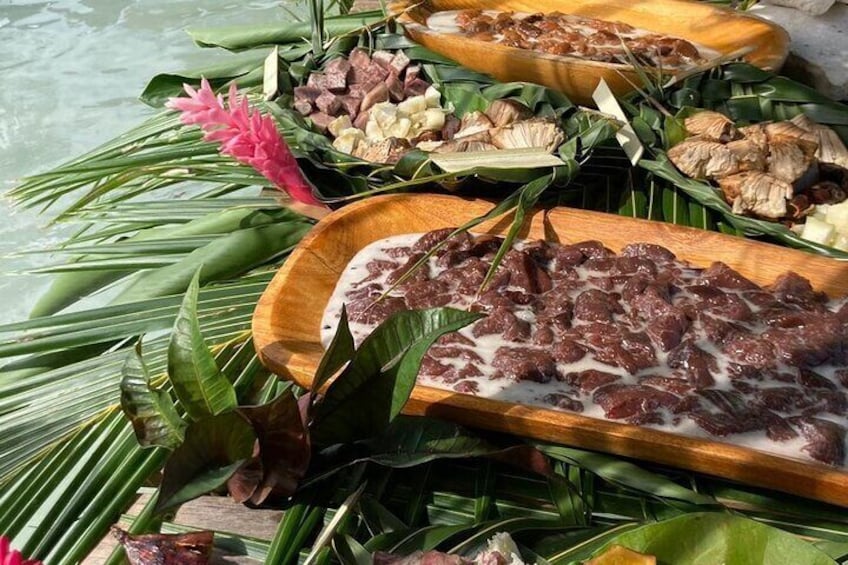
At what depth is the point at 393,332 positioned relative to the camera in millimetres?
1040

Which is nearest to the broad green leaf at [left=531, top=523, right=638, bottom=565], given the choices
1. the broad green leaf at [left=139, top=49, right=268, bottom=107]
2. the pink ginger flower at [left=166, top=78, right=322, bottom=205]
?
the pink ginger flower at [left=166, top=78, right=322, bottom=205]

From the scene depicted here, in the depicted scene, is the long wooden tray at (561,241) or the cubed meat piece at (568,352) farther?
the cubed meat piece at (568,352)

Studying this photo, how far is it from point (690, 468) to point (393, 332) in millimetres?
331

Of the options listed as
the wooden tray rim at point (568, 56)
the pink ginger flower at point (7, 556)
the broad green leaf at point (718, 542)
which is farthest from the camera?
the wooden tray rim at point (568, 56)

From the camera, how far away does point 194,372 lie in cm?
105

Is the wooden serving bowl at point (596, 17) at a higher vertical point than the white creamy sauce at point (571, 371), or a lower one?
higher

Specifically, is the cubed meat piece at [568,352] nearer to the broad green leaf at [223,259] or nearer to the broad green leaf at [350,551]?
the broad green leaf at [350,551]

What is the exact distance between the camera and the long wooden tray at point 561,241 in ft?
3.35

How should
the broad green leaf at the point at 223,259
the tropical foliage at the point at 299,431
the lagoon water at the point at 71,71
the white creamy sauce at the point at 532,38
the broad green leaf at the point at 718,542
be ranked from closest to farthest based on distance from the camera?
1. the broad green leaf at the point at 718,542
2. the tropical foliage at the point at 299,431
3. the broad green leaf at the point at 223,259
4. the white creamy sauce at the point at 532,38
5. the lagoon water at the point at 71,71

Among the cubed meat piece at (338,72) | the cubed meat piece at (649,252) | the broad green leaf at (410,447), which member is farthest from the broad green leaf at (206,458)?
the cubed meat piece at (338,72)

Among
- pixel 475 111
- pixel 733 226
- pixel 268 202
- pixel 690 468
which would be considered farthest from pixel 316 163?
pixel 690 468

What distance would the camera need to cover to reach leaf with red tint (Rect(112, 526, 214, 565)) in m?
0.93

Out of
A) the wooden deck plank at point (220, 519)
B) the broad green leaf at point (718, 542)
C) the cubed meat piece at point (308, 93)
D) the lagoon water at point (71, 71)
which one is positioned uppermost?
the cubed meat piece at point (308, 93)

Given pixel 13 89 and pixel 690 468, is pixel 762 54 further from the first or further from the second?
pixel 13 89
